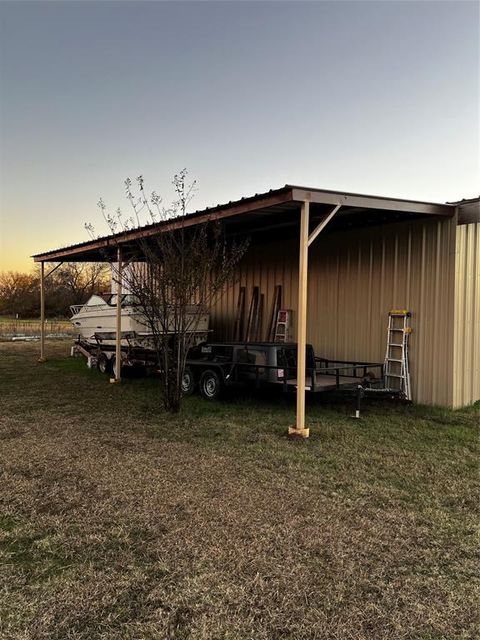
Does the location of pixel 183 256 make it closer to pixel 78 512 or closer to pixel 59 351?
pixel 78 512

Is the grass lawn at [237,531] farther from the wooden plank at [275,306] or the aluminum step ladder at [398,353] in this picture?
the wooden plank at [275,306]

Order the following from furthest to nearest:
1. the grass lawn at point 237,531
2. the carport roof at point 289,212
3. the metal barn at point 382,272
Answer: the metal barn at point 382,272, the carport roof at point 289,212, the grass lawn at point 237,531

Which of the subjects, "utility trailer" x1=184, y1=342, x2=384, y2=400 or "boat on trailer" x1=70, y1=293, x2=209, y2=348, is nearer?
"utility trailer" x1=184, y1=342, x2=384, y2=400

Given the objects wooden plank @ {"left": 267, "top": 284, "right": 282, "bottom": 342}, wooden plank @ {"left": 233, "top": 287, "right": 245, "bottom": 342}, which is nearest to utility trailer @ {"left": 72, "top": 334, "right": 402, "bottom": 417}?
wooden plank @ {"left": 267, "top": 284, "right": 282, "bottom": 342}

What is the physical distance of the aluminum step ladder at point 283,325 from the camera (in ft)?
35.0

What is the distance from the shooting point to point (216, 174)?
12.1 m

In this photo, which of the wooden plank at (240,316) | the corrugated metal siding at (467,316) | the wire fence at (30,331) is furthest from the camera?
the wire fence at (30,331)

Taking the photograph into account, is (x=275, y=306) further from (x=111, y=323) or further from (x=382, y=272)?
(x=111, y=323)

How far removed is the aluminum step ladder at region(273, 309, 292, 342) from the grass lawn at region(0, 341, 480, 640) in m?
4.27

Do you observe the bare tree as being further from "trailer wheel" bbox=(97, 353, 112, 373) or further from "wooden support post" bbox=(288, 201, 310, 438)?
"trailer wheel" bbox=(97, 353, 112, 373)

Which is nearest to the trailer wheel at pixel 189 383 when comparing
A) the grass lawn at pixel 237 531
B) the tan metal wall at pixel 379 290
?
the grass lawn at pixel 237 531

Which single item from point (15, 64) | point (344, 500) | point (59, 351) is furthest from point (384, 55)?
point (59, 351)

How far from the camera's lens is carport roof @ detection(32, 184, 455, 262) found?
242 inches

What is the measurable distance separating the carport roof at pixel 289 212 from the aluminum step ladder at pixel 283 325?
6.03 feet
